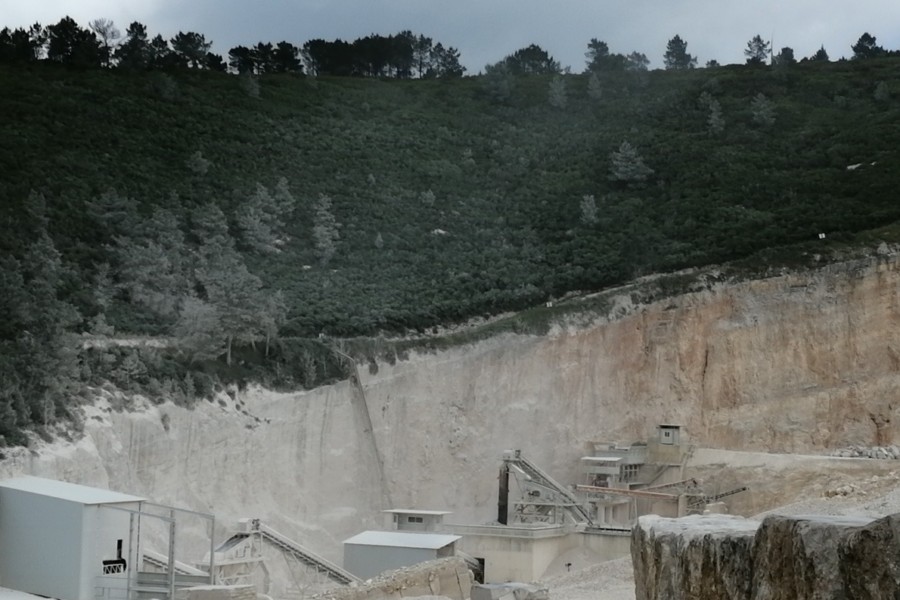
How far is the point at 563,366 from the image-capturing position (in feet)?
176

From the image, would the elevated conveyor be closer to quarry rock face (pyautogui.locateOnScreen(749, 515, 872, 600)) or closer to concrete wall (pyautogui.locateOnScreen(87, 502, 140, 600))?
concrete wall (pyautogui.locateOnScreen(87, 502, 140, 600))

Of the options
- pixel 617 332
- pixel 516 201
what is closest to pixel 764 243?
pixel 617 332

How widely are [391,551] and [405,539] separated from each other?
3.47 ft

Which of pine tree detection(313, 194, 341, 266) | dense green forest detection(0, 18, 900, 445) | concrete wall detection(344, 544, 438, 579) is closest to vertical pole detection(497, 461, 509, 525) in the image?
dense green forest detection(0, 18, 900, 445)

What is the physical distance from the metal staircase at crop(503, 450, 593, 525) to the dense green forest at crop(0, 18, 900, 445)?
22.1 feet

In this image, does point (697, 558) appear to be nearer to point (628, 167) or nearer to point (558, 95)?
point (628, 167)

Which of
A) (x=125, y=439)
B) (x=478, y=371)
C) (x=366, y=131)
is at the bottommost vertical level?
(x=125, y=439)

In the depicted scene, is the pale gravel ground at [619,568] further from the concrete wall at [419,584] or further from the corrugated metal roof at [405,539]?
the corrugated metal roof at [405,539]

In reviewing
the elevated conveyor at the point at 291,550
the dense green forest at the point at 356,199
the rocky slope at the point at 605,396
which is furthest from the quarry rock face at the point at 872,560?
the rocky slope at the point at 605,396

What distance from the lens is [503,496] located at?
155 feet

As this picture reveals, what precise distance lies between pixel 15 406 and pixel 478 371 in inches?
760

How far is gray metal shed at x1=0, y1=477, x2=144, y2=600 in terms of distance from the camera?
30.5 m

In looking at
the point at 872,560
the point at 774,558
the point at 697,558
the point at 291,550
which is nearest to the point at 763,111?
the point at 291,550

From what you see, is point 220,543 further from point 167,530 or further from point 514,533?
point 514,533
